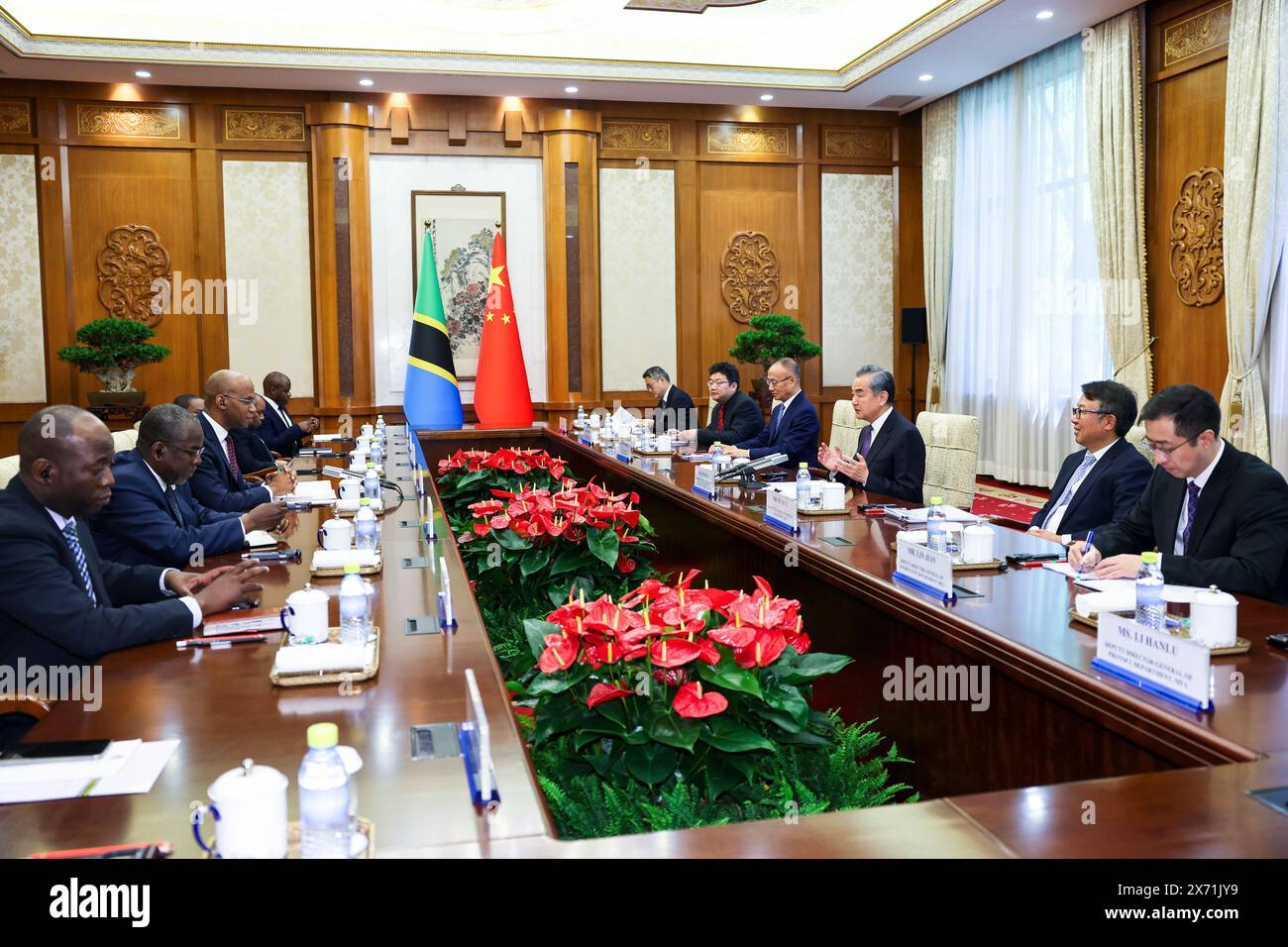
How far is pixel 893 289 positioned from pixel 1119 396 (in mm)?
6300

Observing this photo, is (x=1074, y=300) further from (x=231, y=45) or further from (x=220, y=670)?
(x=220, y=670)

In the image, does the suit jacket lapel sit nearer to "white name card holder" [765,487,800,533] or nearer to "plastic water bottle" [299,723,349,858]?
"white name card holder" [765,487,800,533]

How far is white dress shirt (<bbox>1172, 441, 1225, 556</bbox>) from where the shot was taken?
2.60 m

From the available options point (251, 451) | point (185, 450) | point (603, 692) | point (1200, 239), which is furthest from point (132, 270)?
point (603, 692)

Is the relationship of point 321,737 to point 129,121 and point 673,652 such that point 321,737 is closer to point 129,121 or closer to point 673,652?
point 673,652

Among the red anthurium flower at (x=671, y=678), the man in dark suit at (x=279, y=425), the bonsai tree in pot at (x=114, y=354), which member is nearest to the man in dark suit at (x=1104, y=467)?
the red anthurium flower at (x=671, y=678)

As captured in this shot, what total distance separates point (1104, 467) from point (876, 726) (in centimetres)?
133

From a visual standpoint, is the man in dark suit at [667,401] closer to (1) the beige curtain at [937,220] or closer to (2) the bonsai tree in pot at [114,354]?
(1) the beige curtain at [937,220]

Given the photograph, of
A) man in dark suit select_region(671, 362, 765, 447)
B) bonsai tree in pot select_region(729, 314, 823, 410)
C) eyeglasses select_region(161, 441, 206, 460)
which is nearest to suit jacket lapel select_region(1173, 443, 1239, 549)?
eyeglasses select_region(161, 441, 206, 460)

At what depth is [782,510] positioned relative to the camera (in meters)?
3.33

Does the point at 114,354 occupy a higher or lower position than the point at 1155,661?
higher

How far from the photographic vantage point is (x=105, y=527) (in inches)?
116

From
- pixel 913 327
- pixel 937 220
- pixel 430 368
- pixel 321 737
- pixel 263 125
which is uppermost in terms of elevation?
pixel 263 125
